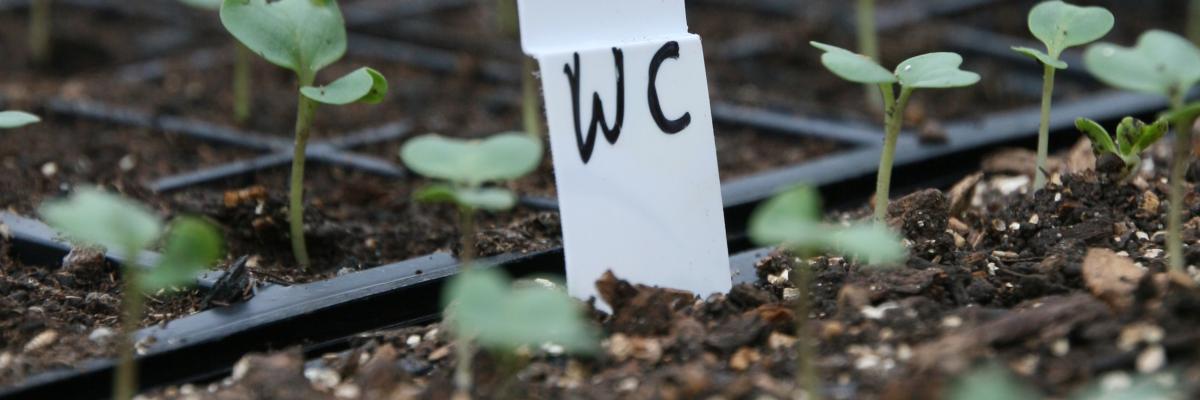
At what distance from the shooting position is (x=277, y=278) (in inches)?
46.4

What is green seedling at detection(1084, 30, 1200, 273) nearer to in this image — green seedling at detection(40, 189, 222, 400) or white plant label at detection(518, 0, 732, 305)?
white plant label at detection(518, 0, 732, 305)

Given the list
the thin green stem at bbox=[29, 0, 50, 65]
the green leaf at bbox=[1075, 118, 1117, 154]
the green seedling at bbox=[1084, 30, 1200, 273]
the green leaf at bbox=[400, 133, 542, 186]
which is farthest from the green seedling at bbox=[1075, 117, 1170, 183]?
the thin green stem at bbox=[29, 0, 50, 65]

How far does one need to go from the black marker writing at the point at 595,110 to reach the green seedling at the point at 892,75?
0.48 ft

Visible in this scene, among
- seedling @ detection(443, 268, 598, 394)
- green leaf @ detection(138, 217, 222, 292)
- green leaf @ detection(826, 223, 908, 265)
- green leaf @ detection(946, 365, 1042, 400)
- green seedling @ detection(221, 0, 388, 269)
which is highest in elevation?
green seedling @ detection(221, 0, 388, 269)

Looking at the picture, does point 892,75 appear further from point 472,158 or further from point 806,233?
point 472,158

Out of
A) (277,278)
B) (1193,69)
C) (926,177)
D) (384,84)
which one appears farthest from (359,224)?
(1193,69)

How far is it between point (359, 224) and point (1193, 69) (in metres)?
0.85

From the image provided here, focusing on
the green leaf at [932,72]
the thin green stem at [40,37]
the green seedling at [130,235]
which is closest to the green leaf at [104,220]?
the green seedling at [130,235]

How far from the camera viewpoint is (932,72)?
3.23 ft

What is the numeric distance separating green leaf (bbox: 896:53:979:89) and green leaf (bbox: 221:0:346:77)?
46 cm

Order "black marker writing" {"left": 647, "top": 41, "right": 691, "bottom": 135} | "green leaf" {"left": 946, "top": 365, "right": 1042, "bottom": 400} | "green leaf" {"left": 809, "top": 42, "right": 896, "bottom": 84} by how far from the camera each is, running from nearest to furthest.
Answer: "green leaf" {"left": 946, "top": 365, "right": 1042, "bottom": 400} < "green leaf" {"left": 809, "top": 42, "right": 896, "bottom": 84} < "black marker writing" {"left": 647, "top": 41, "right": 691, "bottom": 135}

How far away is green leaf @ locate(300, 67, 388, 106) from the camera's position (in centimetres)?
106

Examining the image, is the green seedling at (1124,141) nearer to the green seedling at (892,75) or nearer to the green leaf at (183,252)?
the green seedling at (892,75)

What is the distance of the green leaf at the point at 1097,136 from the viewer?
119 centimetres
